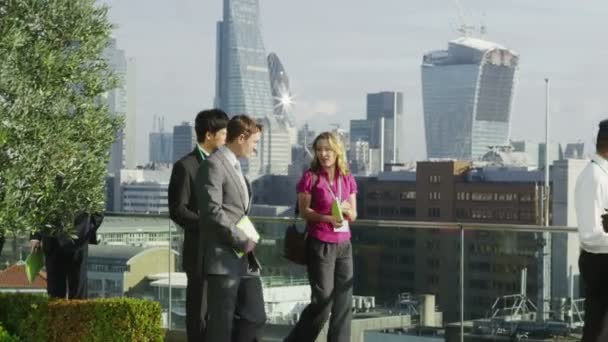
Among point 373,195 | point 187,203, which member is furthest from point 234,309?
point 373,195

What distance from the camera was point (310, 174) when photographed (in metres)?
7.42

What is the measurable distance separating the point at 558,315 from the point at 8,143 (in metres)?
3.67

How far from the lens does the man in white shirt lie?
600 centimetres

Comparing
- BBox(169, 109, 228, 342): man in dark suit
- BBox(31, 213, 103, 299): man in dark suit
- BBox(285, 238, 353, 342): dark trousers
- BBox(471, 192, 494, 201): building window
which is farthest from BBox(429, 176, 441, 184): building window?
BBox(169, 109, 228, 342): man in dark suit

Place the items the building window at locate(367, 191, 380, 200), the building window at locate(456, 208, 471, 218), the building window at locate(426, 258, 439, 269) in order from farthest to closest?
the building window at locate(367, 191, 380, 200) → the building window at locate(456, 208, 471, 218) → the building window at locate(426, 258, 439, 269)

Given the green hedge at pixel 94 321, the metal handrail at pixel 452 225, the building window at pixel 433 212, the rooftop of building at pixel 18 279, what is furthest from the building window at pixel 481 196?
the green hedge at pixel 94 321

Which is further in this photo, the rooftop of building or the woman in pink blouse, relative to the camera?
the rooftop of building

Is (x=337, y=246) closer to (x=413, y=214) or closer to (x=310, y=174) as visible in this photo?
(x=310, y=174)

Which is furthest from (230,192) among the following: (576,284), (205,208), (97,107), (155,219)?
(155,219)

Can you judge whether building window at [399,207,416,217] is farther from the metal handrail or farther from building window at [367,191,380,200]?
the metal handrail

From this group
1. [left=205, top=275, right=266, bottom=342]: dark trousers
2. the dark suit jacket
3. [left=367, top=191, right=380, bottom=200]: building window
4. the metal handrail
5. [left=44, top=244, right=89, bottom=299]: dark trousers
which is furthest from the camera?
[left=367, top=191, right=380, bottom=200]: building window

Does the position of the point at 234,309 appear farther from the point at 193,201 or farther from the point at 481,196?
the point at 481,196

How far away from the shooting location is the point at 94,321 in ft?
24.4

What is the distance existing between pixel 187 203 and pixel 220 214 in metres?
0.82
